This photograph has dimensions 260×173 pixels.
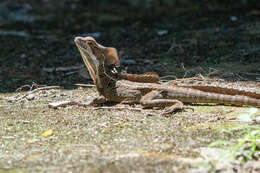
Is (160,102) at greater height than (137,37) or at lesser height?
greater

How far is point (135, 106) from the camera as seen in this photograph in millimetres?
5219

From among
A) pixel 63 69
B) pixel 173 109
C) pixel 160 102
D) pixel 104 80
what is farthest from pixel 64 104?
pixel 63 69

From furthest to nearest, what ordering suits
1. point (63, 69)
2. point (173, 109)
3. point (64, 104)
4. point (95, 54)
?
point (63, 69), point (95, 54), point (64, 104), point (173, 109)

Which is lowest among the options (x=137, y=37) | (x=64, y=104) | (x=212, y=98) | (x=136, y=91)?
(x=137, y=37)

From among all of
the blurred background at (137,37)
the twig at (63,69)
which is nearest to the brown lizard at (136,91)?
the blurred background at (137,37)

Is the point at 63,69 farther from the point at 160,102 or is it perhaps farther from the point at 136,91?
the point at 160,102

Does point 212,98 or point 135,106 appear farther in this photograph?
point 135,106

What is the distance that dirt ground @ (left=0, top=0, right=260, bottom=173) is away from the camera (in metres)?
3.37

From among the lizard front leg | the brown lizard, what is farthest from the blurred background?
the lizard front leg

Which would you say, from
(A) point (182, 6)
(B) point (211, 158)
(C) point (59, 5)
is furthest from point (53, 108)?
(C) point (59, 5)

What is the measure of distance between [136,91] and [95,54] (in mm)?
736

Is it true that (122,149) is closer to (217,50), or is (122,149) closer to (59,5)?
(217,50)

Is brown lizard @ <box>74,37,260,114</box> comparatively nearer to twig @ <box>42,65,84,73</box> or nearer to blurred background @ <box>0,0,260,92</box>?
blurred background @ <box>0,0,260,92</box>

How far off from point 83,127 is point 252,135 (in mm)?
1711
